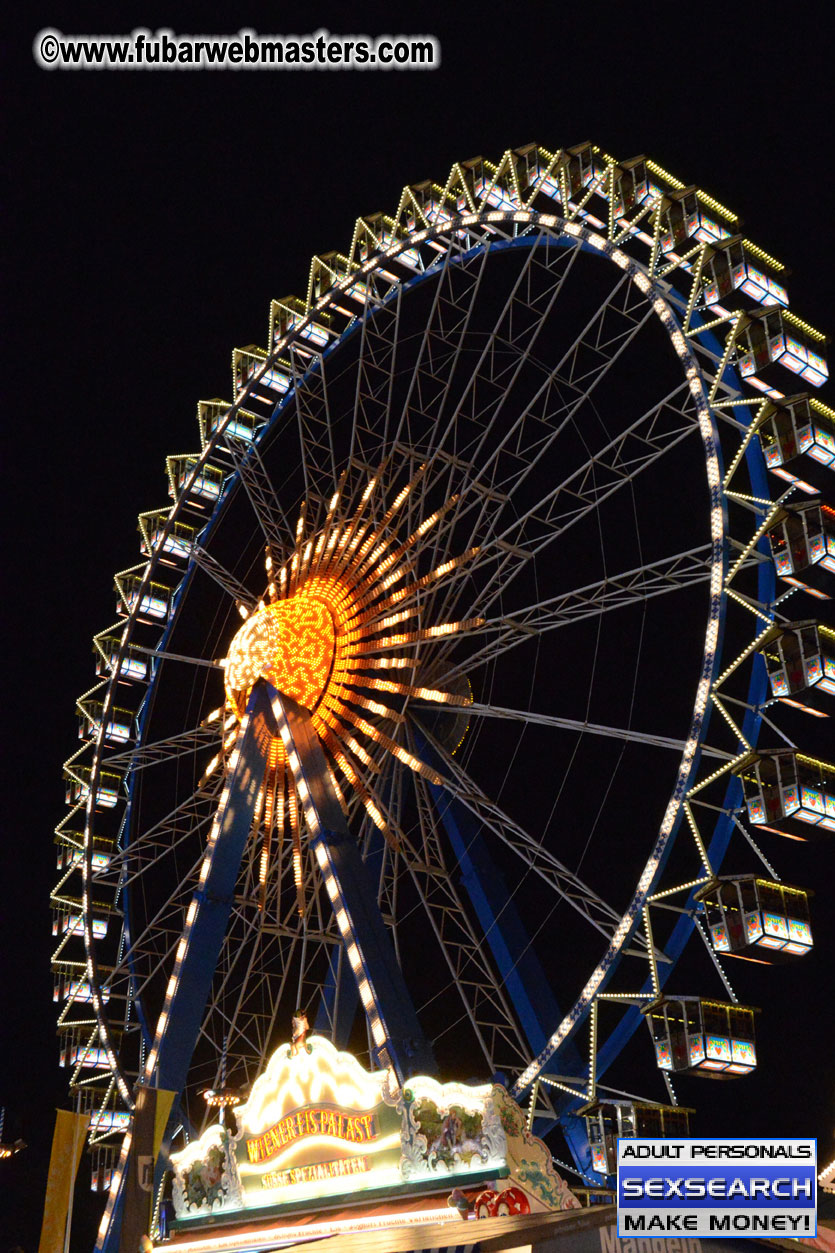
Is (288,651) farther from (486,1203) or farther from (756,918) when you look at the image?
(486,1203)

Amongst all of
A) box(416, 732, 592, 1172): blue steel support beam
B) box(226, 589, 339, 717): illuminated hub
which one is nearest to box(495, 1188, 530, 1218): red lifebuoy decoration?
box(416, 732, 592, 1172): blue steel support beam

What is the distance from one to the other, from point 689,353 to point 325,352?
29.2 ft

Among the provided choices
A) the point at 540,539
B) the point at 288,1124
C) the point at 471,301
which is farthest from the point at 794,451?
the point at 288,1124

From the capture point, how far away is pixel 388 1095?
14047mm

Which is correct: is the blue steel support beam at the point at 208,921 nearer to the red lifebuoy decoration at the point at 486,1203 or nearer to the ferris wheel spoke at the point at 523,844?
the ferris wheel spoke at the point at 523,844

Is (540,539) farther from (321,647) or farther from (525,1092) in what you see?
(525,1092)

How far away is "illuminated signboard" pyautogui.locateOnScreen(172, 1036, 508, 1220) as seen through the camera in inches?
523

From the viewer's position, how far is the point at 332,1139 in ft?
47.5

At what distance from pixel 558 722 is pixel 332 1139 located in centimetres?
567

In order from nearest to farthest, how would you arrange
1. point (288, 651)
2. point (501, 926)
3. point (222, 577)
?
point (501, 926)
point (288, 651)
point (222, 577)

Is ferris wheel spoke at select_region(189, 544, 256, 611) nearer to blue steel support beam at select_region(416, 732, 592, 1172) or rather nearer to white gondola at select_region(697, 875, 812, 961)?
blue steel support beam at select_region(416, 732, 592, 1172)

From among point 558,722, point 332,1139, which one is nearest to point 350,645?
point 558,722

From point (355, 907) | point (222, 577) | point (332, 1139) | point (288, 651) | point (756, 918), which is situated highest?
point (222, 577)

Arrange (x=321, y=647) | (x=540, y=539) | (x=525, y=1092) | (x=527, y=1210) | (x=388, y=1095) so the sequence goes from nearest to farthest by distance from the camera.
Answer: (x=527, y=1210) < (x=388, y=1095) < (x=525, y=1092) < (x=540, y=539) < (x=321, y=647)
